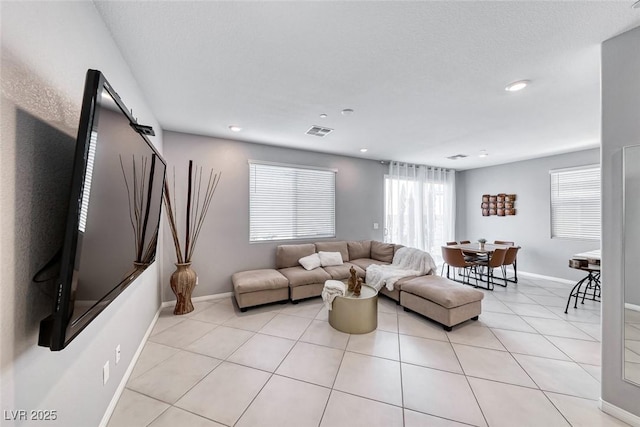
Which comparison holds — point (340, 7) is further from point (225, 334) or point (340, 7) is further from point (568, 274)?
point (568, 274)

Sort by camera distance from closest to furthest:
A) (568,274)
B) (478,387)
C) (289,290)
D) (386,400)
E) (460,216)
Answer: (386,400), (478,387), (289,290), (568,274), (460,216)

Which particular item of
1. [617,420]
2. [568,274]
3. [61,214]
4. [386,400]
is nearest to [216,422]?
[386,400]

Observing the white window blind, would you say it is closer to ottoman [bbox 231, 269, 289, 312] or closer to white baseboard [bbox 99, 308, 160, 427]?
ottoman [bbox 231, 269, 289, 312]

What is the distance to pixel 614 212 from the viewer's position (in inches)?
67.5

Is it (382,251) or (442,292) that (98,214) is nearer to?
(442,292)

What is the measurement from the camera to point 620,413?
168 centimetres

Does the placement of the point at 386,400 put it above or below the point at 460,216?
below

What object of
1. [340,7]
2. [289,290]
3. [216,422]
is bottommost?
[216,422]

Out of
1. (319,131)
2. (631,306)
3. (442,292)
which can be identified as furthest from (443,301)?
(319,131)

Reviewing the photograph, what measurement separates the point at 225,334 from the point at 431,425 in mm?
2207

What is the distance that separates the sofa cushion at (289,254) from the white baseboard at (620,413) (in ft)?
11.8

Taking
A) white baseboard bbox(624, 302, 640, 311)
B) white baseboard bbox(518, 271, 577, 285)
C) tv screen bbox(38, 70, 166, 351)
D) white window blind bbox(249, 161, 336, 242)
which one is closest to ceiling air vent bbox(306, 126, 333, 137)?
white window blind bbox(249, 161, 336, 242)

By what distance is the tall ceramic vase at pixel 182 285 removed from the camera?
333 cm

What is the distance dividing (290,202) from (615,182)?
12.8ft
